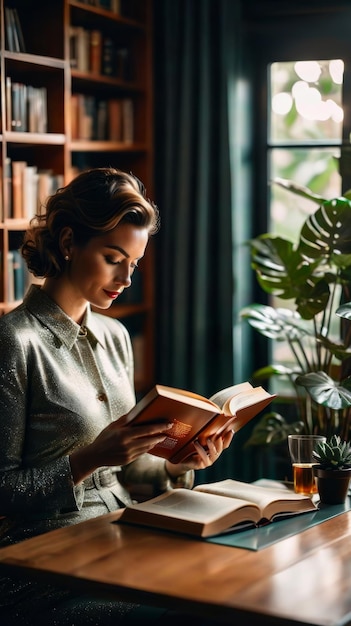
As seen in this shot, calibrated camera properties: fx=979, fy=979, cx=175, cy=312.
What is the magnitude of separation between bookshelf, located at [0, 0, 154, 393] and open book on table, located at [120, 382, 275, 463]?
1263 millimetres

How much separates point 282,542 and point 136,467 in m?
0.68

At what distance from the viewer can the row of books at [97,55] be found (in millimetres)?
3791

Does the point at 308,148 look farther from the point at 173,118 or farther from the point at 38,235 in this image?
the point at 38,235

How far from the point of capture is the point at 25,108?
346 centimetres

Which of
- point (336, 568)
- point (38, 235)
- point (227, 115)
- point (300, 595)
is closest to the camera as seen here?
point (300, 595)

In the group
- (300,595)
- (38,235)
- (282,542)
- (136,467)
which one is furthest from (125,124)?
(300,595)

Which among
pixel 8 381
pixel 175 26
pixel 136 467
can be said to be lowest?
pixel 136 467

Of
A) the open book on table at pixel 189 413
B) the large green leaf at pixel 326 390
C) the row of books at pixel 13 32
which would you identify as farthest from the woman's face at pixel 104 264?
the row of books at pixel 13 32

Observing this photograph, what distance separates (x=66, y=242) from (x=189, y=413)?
631 mm

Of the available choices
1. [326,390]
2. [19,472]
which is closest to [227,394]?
[19,472]

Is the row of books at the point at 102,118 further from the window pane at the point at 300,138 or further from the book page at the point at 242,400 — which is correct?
the book page at the point at 242,400

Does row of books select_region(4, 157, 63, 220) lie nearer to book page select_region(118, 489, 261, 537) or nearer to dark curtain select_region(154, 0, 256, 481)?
dark curtain select_region(154, 0, 256, 481)

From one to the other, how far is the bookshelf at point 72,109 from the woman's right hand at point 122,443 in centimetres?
129

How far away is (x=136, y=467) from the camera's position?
2.56 m
